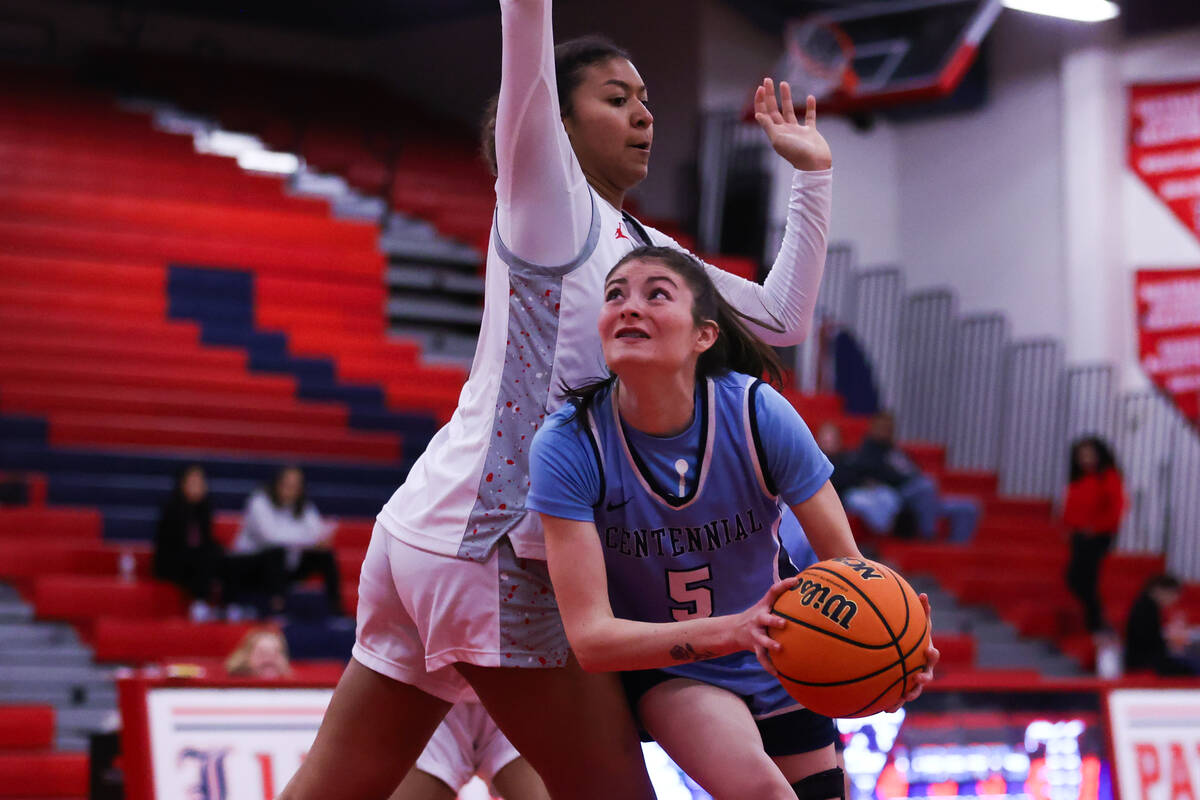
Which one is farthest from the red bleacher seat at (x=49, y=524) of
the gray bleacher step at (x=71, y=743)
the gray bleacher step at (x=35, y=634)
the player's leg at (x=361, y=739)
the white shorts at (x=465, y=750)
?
the player's leg at (x=361, y=739)

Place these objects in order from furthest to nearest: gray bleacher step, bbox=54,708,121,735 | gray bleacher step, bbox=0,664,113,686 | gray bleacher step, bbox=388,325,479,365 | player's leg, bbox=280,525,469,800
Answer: gray bleacher step, bbox=388,325,479,365, gray bleacher step, bbox=0,664,113,686, gray bleacher step, bbox=54,708,121,735, player's leg, bbox=280,525,469,800

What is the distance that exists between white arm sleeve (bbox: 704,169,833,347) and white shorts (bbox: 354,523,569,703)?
0.82 m

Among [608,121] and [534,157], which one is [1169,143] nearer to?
[608,121]

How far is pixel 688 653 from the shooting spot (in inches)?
100

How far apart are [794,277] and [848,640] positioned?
102 cm

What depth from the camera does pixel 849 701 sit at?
99.7 inches

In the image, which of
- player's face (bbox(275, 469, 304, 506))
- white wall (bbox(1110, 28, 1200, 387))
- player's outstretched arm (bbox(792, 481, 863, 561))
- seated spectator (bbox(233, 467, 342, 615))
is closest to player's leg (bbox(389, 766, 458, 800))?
player's outstretched arm (bbox(792, 481, 863, 561))

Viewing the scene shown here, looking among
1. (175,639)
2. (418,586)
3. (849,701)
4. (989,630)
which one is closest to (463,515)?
(418,586)

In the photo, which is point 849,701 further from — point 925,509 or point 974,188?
point 974,188

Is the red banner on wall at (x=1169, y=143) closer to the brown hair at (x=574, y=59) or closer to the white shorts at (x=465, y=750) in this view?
the white shorts at (x=465, y=750)

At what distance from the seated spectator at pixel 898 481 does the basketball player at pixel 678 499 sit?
9189 millimetres

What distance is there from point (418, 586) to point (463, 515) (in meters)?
0.16

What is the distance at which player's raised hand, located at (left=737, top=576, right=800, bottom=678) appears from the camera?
246 centimetres

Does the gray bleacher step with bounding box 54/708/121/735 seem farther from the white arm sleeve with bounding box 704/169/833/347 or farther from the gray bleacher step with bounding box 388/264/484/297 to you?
the gray bleacher step with bounding box 388/264/484/297
